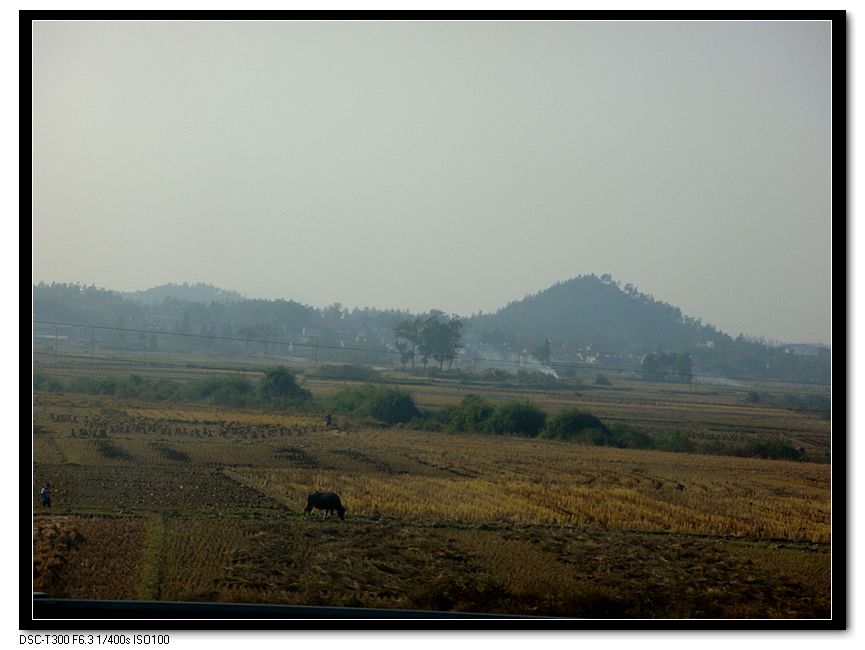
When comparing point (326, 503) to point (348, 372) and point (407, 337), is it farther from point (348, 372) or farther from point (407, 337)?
point (348, 372)

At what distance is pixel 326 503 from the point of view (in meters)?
6.54

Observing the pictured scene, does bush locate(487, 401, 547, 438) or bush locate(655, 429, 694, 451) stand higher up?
bush locate(487, 401, 547, 438)

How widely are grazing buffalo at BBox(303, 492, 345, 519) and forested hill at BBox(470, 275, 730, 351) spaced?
2820mm

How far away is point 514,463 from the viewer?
362 inches

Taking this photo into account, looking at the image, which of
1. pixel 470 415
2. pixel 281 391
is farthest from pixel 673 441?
pixel 281 391

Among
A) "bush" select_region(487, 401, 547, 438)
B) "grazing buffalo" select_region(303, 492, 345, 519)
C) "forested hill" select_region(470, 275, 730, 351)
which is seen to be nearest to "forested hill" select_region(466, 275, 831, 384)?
"forested hill" select_region(470, 275, 730, 351)

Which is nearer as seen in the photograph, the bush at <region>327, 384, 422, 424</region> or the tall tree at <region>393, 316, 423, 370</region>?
the tall tree at <region>393, 316, 423, 370</region>

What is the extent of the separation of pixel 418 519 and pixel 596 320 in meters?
5.10

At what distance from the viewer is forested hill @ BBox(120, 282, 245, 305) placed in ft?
26.2

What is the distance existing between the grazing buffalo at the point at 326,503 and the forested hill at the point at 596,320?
2820 mm

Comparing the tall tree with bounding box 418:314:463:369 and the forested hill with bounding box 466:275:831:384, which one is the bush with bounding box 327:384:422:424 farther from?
the forested hill with bounding box 466:275:831:384

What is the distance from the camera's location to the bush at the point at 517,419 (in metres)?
11.7

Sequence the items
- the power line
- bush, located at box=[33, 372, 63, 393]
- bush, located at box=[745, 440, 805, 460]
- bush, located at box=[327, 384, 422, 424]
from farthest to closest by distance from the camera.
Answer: bush, located at box=[327, 384, 422, 424]
the power line
bush, located at box=[745, 440, 805, 460]
bush, located at box=[33, 372, 63, 393]

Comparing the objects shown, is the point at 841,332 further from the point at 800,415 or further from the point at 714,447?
the point at 714,447
